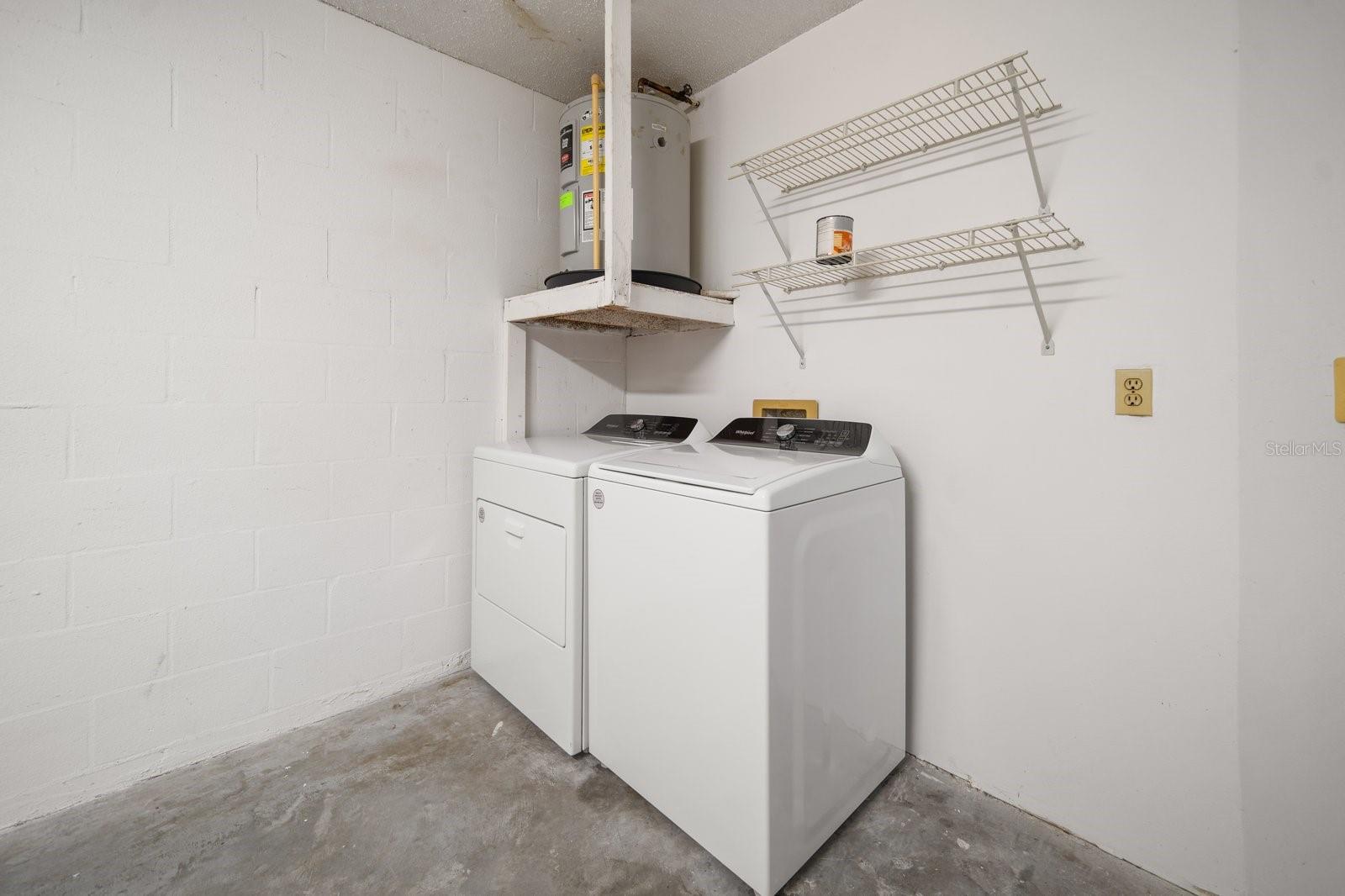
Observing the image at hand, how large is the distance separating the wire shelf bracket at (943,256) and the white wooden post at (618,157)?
39 cm

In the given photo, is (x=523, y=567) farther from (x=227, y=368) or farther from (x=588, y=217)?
(x=588, y=217)

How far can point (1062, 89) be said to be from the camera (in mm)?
1390

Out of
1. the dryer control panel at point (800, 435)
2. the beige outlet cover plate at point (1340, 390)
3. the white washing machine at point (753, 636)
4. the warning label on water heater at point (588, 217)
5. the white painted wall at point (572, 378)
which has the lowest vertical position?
the white washing machine at point (753, 636)

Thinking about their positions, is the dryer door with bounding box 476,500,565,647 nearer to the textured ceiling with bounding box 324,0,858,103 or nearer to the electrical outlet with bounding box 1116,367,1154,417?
the electrical outlet with bounding box 1116,367,1154,417

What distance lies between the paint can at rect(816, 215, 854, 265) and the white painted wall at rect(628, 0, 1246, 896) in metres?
0.24

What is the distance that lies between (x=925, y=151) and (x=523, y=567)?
65.8 inches

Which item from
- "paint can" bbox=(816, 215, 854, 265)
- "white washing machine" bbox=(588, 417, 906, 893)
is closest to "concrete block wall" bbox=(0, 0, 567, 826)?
"white washing machine" bbox=(588, 417, 906, 893)

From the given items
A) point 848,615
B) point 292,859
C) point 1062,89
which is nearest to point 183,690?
point 292,859

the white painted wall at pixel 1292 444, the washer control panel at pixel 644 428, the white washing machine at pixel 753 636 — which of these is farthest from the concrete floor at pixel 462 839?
the washer control panel at pixel 644 428

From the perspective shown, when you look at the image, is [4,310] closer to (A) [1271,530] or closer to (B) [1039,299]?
(B) [1039,299]

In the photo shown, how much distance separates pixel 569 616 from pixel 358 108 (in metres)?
1.74

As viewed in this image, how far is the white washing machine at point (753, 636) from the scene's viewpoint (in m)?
1.19

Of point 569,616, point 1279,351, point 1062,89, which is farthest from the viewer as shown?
point 569,616

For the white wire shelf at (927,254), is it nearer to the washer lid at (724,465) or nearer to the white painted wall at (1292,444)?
the white painted wall at (1292,444)
